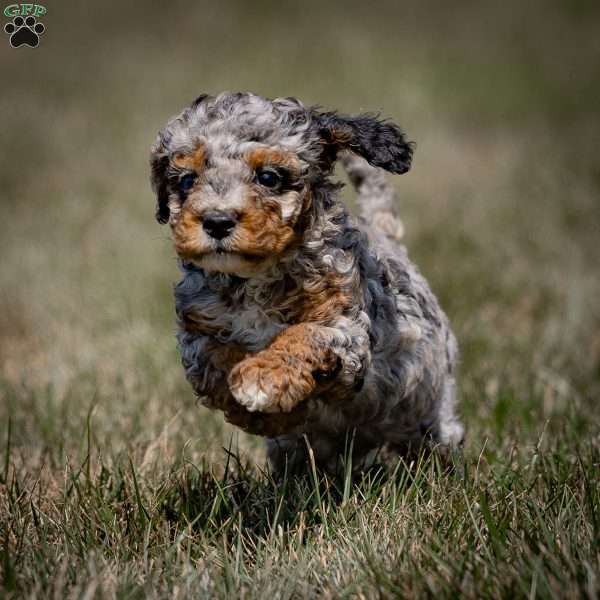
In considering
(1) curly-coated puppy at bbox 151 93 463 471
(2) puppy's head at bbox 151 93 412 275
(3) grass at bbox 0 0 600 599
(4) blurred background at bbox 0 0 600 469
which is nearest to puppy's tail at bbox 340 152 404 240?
(4) blurred background at bbox 0 0 600 469

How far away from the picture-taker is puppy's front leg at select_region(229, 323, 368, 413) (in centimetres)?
310

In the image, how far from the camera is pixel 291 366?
315cm

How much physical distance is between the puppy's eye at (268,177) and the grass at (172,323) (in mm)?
1167

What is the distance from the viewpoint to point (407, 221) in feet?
31.3

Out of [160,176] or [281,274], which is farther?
[160,176]

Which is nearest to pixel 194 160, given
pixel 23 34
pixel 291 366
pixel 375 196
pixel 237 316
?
pixel 237 316

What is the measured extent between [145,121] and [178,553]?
35.0 feet

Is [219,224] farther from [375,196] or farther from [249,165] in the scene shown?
[375,196]

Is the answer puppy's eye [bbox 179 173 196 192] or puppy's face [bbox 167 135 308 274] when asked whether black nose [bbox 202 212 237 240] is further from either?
puppy's eye [bbox 179 173 196 192]

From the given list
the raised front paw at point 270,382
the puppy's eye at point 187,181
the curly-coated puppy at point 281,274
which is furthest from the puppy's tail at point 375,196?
the raised front paw at point 270,382

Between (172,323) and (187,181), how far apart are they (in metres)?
3.60

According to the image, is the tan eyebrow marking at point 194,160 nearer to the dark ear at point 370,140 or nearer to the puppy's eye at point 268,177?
the puppy's eye at point 268,177

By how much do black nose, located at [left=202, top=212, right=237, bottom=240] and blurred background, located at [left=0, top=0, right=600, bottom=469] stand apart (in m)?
1.29

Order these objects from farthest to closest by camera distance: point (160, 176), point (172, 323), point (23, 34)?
point (172, 323) < point (23, 34) < point (160, 176)
